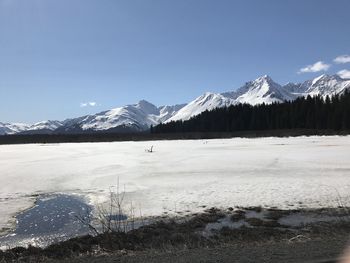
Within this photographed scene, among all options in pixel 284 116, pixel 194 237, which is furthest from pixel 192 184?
pixel 284 116

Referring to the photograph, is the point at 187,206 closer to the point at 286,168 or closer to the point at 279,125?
the point at 286,168

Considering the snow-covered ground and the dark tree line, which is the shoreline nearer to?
the snow-covered ground

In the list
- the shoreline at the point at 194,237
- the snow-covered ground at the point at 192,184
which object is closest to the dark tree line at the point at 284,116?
the snow-covered ground at the point at 192,184

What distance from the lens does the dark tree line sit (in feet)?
327

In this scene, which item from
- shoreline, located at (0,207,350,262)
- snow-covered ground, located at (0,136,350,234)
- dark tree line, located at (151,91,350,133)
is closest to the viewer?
shoreline, located at (0,207,350,262)

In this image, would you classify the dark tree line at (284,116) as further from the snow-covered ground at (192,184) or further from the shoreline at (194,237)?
the shoreline at (194,237)

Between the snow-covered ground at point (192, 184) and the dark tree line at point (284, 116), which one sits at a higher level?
the dark tree line at point (284, 116)

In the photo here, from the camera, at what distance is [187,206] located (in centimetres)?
1677

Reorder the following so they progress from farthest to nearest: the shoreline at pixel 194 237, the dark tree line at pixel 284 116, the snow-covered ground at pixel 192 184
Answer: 1. the dark tree line at pixel 284 116
2. the snow-covered ground at pixel 192 184
3. the shoreline at pixel 194 237

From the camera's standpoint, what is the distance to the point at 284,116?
393 ft

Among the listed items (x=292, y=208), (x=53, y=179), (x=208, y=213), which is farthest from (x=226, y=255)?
(x=53, y=179)

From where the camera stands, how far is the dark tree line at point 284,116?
327 ft

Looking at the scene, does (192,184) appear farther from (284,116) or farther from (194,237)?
(284,116)

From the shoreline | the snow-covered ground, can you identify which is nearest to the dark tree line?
the snow-covered ground
